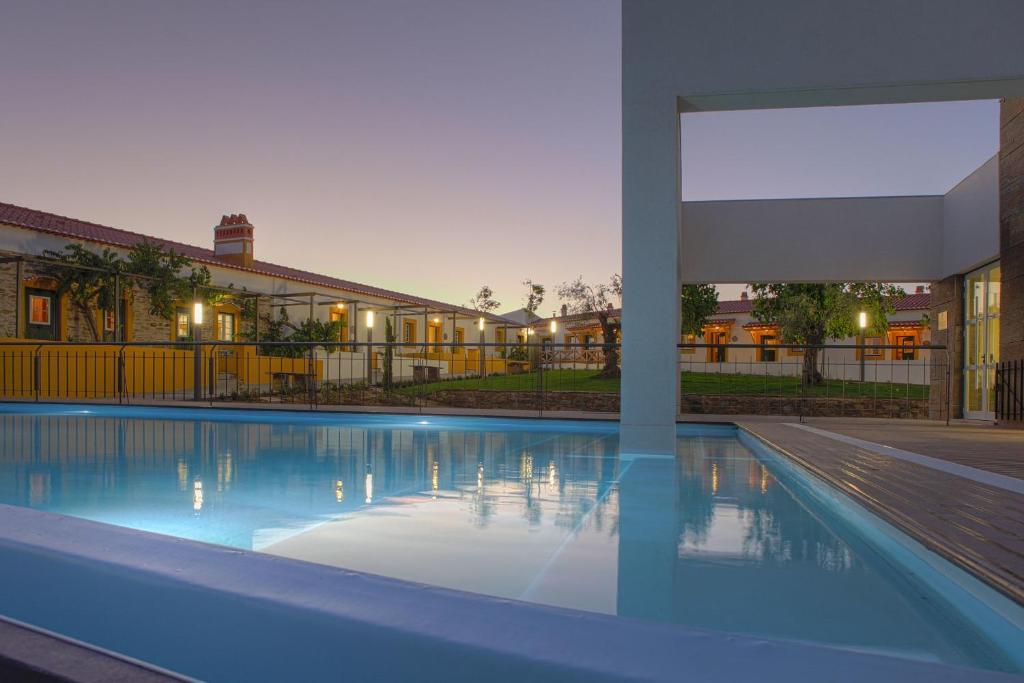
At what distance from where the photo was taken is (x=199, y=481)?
4258mm

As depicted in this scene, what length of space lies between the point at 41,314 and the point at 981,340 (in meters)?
14.7

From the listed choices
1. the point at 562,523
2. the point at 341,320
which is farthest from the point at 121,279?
the point at 562,523

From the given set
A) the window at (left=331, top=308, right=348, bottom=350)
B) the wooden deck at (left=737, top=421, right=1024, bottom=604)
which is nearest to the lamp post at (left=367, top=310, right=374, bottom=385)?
the window at (left=331, top=308, right=348, bottom=350)

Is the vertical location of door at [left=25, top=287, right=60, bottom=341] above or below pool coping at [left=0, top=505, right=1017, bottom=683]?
above

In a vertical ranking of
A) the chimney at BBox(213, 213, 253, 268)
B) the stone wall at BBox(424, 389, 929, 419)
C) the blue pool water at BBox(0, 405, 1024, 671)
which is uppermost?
the chimney at BBox(213, 213, 253, 268)

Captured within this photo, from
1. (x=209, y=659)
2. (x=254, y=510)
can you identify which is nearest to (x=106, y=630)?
(x=209, y=659)

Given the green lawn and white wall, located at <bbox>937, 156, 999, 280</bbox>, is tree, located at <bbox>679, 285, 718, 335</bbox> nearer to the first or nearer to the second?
the green lawn

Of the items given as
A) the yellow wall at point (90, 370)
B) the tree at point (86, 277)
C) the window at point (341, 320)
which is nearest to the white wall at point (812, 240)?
the yellow wall at point (90, 370)

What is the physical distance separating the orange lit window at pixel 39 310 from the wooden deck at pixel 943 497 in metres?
12.7

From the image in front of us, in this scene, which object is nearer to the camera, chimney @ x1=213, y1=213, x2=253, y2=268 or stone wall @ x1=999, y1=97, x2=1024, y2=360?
stone wall @ x1=999, y1=97, x2=1024, y2=360

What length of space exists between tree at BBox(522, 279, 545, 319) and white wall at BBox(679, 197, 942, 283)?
1389cm

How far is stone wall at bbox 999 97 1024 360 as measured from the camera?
7.36m

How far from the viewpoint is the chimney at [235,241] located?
1811cm

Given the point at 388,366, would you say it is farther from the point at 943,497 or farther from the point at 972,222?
the point at 943,497
